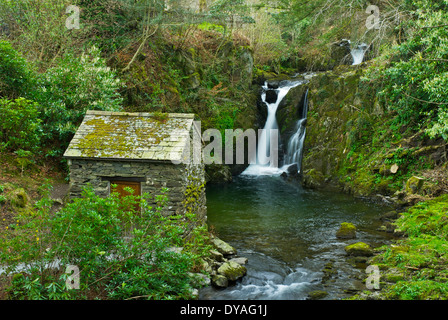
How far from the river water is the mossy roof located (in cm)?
381

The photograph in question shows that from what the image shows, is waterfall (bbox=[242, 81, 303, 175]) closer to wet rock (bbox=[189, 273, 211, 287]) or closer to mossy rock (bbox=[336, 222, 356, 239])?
mossy rock (bbox=[336, 222, 356, 239])

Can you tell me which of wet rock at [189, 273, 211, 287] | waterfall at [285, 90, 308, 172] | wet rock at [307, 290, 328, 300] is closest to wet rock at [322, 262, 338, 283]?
wet rock at [307, 290, 328, 300]

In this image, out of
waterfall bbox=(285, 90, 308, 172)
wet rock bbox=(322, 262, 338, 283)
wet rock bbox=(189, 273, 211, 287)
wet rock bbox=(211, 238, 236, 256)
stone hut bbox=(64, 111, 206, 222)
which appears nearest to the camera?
wet rock bbox=(189, 273, 211, 287)

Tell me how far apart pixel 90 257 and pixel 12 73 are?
8435 mm

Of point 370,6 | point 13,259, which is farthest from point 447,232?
point 370,6

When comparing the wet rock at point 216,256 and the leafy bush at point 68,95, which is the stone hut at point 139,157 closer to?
the wet rock at point 216,256

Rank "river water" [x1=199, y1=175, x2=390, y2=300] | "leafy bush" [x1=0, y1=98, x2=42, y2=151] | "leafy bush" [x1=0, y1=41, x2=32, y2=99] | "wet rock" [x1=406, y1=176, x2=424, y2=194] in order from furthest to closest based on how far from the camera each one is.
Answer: "wet rock" [x1=406, y1=176, x2=424, y2=194] < "leafy bush" [x1=0, y1=41, x2=32, y2=99] < "leafy bush" [x1=0, y1=98, x2=42, y2=151] < "river water" [x1=199, y1=175, x2=390, y2=300]

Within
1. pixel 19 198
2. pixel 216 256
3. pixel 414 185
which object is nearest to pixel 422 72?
pixel 414 185

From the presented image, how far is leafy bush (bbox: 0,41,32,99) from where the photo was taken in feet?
35.8

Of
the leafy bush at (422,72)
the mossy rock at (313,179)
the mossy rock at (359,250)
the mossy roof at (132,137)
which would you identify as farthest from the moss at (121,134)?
the mossy rock at (313,179)

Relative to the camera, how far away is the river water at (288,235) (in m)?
8.26

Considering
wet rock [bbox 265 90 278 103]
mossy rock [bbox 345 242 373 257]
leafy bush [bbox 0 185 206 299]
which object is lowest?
mossy rock [bbox 345 242 373 257]
